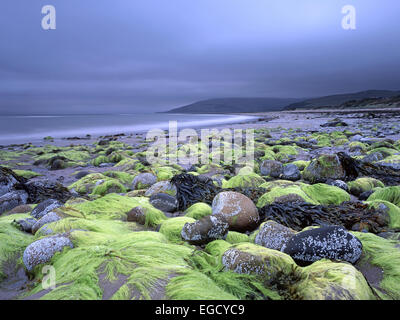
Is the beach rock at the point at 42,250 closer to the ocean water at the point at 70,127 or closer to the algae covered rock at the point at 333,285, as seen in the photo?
the algae covered rock at the point at 333,285

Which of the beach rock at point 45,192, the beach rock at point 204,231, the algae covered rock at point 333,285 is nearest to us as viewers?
Answer: the algae covered rock at point 333,285

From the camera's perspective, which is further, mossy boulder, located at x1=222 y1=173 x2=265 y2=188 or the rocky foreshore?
mossy boulder, located at x1=222 y1=173 x2=265 y2=188

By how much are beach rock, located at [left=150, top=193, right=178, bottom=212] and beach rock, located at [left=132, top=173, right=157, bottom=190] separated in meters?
1.33

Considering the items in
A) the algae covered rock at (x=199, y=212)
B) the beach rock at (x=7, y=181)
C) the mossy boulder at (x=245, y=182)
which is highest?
the beach rock at (x=7, y=181)

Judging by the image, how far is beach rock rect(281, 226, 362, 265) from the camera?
167cm

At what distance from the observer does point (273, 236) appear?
199cm

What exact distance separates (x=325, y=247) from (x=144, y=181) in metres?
3.65

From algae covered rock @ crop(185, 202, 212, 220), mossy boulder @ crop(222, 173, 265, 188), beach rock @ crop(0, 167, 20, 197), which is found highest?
beach rock @ crop(0, 167, 20, 197)

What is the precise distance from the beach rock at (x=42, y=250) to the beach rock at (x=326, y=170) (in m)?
4.03

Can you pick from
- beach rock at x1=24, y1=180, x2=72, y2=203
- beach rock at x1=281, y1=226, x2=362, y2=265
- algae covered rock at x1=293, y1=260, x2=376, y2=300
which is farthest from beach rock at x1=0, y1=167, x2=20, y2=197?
algae covered rock at x1=293, y1=260, x2=376, y2=300

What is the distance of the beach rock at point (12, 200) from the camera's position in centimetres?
355

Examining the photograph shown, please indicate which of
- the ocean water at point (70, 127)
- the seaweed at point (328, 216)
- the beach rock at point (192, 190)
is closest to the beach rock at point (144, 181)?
the beach rock at point (192, 190)

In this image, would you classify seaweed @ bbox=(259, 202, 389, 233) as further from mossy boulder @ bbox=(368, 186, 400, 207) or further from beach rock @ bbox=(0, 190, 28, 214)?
beach rock @ bbox=(0, 190, 28, 214)
